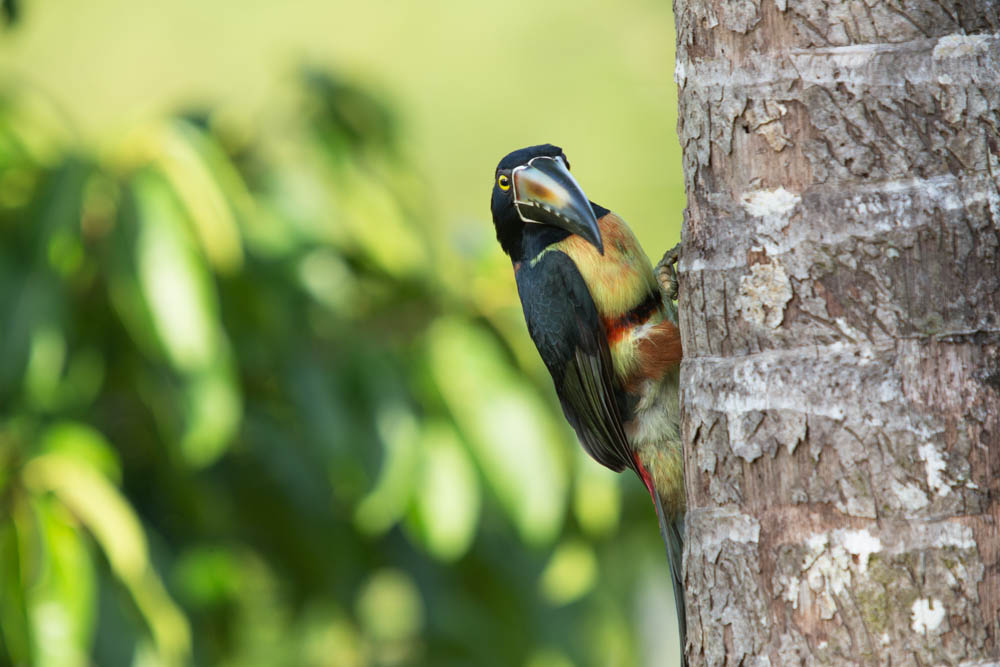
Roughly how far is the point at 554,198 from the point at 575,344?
16.7 inches

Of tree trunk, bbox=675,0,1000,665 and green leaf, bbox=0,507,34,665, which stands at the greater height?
tree trunk, bbox=675,0,1000,665

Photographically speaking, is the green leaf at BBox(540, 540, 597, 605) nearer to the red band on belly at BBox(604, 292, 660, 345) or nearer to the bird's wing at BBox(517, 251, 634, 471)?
the bird's wing at BBox(517, 251, 634, 471)

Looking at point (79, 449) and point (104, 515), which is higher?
point (79, 449)

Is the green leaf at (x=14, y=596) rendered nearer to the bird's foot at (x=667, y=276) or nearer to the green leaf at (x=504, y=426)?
the green leaf at (x=504, y=426)

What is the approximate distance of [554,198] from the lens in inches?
126

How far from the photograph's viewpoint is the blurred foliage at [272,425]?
4.16 metres

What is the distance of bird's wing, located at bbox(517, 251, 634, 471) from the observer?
333cm

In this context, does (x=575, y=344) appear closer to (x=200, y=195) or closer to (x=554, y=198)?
(x=554, y=198)

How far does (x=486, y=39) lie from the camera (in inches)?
532

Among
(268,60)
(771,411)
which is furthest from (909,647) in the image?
(268,60)

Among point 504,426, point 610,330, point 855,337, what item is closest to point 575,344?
point 610,330

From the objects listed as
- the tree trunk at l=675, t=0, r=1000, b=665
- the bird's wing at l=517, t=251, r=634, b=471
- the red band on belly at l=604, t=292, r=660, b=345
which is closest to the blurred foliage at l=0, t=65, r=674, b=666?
the bird's wing at l=517, t=251, r=634, b=471

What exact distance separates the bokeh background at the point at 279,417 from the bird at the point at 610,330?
1.26m

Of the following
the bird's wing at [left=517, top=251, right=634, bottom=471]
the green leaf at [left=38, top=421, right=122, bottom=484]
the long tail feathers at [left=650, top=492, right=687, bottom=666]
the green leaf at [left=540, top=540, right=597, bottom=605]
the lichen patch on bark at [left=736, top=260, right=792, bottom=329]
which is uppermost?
the lichen patch on bark at [left=736, top=260, right=792, bottom=329]
